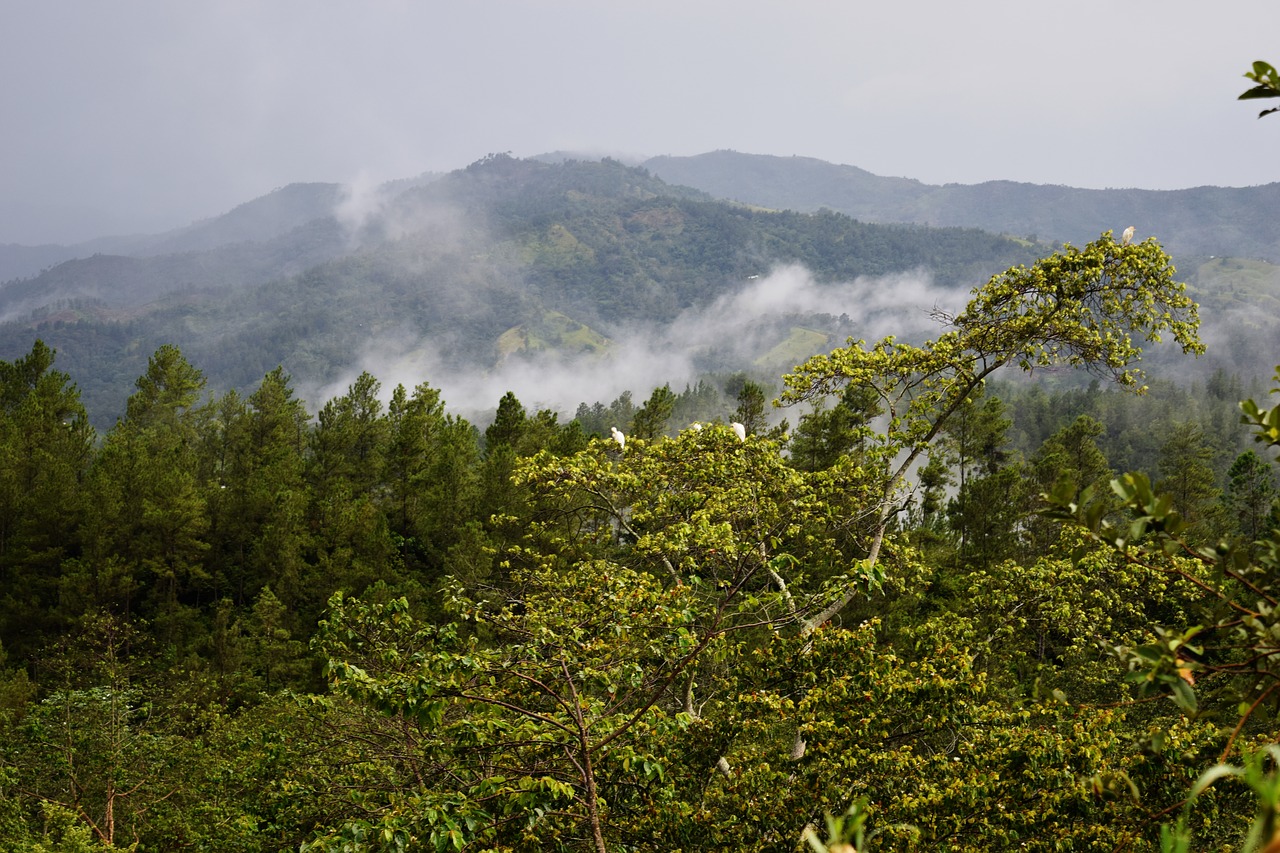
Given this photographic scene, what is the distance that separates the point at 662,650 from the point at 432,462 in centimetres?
2923

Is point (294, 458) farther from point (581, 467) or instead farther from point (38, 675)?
point (581, 467)

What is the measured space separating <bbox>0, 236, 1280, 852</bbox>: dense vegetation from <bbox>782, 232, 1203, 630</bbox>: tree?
0.16ft

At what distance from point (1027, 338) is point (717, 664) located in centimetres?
597

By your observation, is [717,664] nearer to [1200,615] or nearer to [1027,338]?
[1200,615]

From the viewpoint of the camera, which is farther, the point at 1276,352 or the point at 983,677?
the point at 1276,352

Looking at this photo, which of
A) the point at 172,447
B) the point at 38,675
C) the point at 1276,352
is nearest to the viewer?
the point at 38,675

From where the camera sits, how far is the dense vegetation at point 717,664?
5.54m

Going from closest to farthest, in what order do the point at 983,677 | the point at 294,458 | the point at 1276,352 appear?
1. the point at 983,677
2. the point at 294,458
3. the point at 1276,352

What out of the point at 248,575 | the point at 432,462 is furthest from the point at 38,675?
the point at 432,462

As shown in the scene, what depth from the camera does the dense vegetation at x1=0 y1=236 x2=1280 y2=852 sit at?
18.2 ft

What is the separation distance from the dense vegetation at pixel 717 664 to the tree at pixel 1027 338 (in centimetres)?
5

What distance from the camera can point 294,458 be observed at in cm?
3259

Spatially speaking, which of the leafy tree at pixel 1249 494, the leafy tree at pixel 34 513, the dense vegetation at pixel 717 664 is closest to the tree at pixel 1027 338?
the dense vegetation at pixel 717 664

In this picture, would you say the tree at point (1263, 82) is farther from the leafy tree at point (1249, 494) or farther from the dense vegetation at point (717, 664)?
the leafy tree at point (1249, 494)
